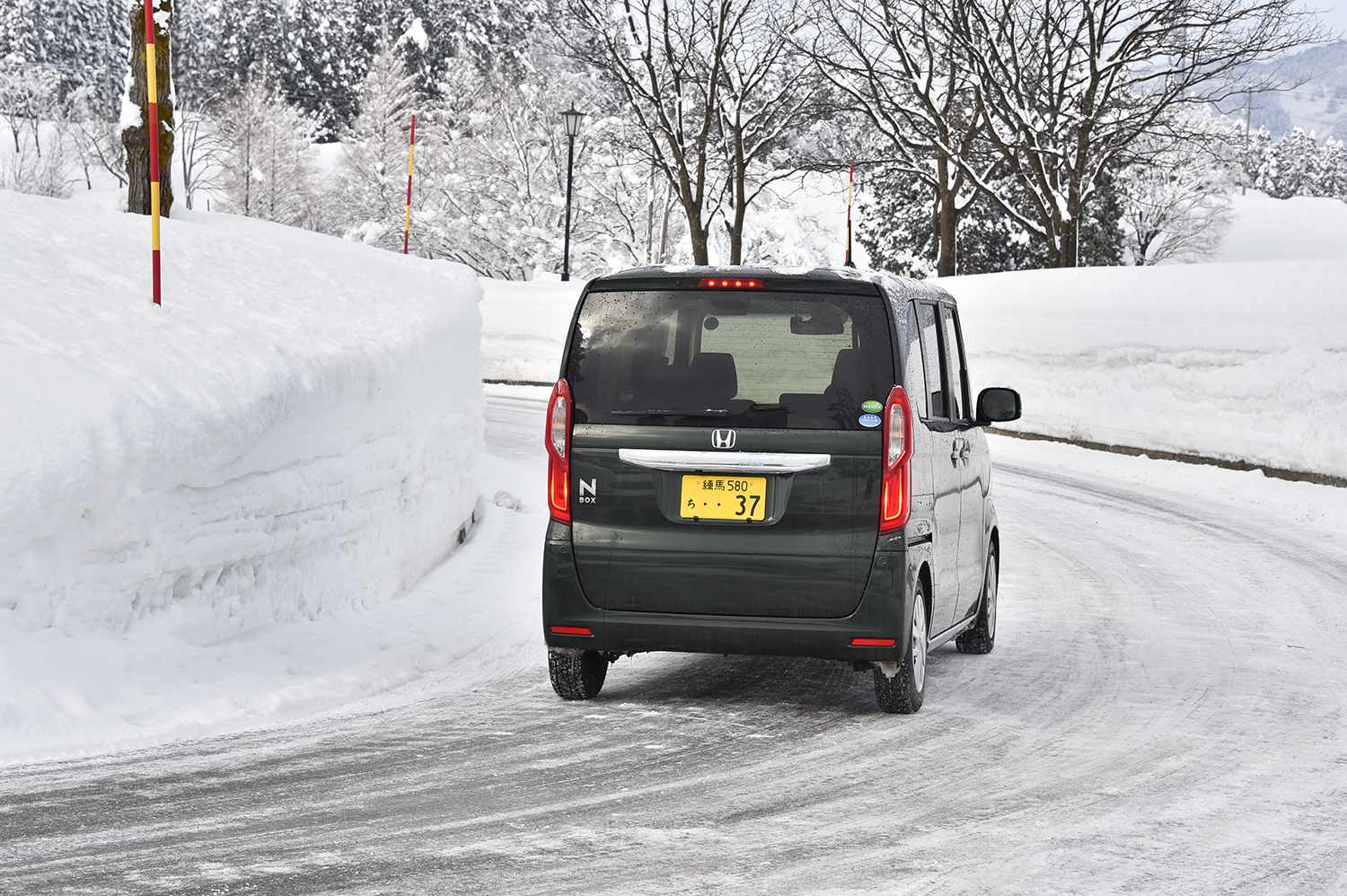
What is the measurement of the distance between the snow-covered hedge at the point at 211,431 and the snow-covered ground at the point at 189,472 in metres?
0.01

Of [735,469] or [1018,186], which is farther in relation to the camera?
[1018,186]

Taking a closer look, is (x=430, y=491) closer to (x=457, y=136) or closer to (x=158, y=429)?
(x=158, y=429)

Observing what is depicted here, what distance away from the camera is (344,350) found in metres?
8.98

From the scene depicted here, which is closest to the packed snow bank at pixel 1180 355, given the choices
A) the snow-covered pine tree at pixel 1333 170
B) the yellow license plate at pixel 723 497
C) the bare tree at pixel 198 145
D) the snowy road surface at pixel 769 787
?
the snowy road surface at pixel 769 787

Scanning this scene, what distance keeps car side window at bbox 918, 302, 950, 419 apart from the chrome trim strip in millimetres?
856

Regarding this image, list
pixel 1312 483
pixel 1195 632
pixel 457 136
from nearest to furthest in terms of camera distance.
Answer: pixel 1195 632, pixel 1312 483, pixel 457 136

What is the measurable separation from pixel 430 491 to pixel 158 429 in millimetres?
3598

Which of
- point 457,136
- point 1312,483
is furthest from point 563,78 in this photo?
point 1312,483

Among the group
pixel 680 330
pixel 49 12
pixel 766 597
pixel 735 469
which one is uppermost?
pixel 49 12

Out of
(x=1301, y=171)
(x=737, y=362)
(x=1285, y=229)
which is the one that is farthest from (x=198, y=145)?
(x=737, y=362)

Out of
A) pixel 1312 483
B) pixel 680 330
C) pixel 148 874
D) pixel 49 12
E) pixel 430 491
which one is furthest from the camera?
pixel 49 12

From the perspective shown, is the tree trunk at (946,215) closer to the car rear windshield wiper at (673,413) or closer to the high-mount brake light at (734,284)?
the high-mount brake light at (734,284)

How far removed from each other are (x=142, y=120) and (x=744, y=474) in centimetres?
1069

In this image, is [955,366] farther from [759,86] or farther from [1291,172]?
[1291,172]
